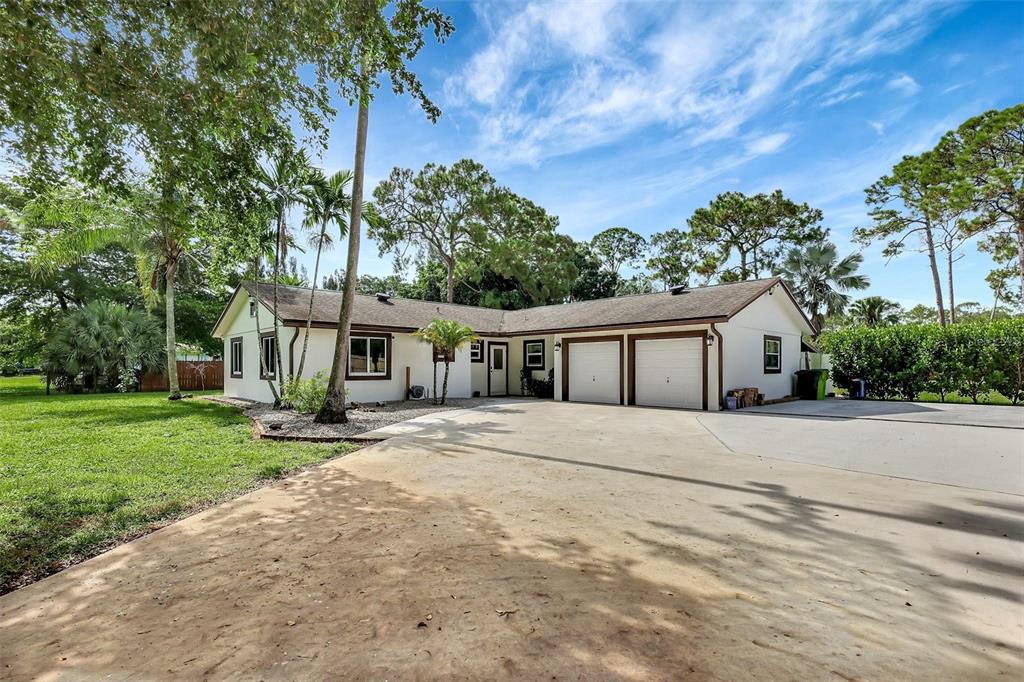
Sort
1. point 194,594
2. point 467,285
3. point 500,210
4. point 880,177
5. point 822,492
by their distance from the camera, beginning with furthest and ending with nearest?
point 467,285 → point 500,210 → point 880,177 → point 822,492 → point 194,594

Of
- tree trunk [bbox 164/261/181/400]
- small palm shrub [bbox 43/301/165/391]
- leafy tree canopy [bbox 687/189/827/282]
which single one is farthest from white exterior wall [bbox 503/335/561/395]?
leafy tree canopy [bbox 687/189/827/282]

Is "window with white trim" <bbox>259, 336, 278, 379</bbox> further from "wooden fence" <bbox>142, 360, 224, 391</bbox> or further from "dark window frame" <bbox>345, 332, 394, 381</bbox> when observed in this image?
"wooden fence" <bbox>142, 360, 224, 391</bbox>

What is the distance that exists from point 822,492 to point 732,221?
30.2m

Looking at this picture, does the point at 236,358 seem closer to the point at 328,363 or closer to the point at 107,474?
the point at 328,363

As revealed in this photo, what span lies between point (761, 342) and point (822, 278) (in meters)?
14.9

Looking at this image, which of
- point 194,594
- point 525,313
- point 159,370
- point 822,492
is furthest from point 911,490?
point 159,370

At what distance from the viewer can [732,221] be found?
31156 mm

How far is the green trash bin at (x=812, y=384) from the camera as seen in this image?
16.5 metres

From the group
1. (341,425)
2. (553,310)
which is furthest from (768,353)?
(341,425)

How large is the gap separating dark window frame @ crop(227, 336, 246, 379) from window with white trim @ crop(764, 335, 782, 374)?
19.1 metres

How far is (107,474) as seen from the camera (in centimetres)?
587

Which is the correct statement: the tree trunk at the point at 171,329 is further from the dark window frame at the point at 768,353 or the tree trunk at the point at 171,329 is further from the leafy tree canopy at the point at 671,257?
the leafy tree canopy at the point at 671,257

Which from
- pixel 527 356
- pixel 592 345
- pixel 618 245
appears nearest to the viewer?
pixel 592 345

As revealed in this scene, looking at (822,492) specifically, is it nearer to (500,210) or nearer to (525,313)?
(525,313)
